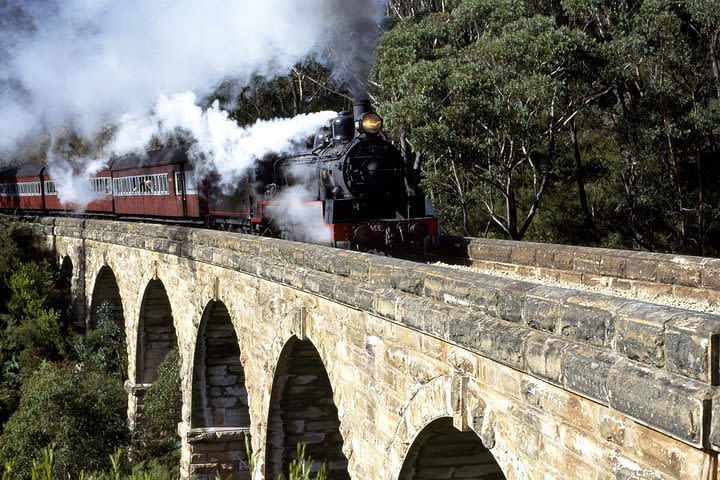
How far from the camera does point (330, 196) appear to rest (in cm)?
1390

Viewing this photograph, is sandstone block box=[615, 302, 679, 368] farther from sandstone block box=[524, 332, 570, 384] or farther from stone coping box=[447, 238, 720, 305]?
stone coping box=[447, 238, 720, 305]

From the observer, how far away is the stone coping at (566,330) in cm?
398

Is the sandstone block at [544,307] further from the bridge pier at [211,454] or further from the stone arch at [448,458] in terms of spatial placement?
the bridge pier at [211,454]

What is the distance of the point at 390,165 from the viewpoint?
14133mm

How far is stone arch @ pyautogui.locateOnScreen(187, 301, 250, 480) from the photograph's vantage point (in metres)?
15.0

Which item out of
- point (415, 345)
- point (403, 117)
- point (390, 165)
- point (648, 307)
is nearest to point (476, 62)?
point (403, 117)

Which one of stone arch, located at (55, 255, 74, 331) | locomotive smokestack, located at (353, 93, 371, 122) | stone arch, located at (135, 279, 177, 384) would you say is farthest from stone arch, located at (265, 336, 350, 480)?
stone arch, located at (55, 255, 74, 331)

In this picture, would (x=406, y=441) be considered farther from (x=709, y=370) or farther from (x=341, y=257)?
(x=709, y=370)

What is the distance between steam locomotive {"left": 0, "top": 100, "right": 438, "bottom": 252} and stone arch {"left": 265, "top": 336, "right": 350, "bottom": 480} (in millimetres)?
2369

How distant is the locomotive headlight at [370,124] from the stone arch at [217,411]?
4119 millimetres

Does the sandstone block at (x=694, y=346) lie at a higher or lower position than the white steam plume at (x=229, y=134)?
lower

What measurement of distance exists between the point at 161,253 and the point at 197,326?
2.48 m

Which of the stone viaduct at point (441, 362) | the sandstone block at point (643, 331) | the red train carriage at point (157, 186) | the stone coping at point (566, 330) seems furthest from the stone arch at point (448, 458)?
the red train carriage at point (157, 186)

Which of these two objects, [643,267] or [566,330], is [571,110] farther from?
[566,330]
